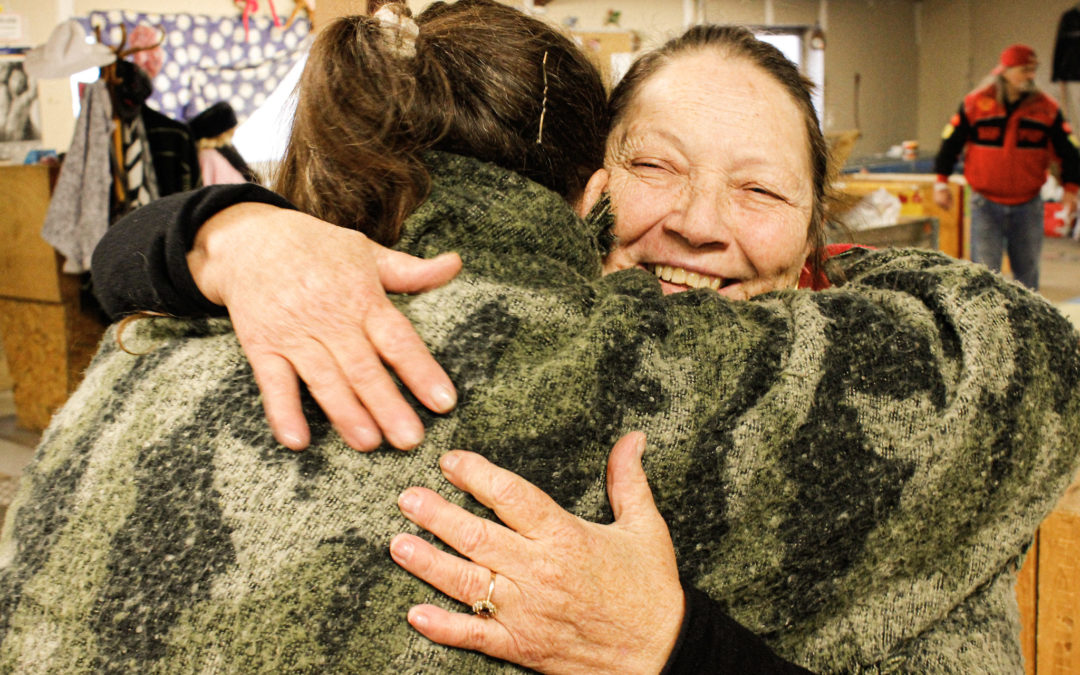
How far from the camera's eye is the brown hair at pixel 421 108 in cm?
98

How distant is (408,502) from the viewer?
31.4 inches

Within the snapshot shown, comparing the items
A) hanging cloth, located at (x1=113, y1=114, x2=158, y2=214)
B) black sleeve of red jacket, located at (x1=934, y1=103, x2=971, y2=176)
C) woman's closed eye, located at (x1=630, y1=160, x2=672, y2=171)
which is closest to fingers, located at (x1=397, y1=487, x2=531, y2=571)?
woman's closed eye, located at (x1=630, y1=160, x2=672, y2=171)

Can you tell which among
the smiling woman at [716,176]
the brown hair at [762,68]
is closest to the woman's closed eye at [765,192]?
the smiling woman at [716,176]

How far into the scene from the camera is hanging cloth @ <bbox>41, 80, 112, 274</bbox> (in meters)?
3.80

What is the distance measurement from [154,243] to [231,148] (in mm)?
3696

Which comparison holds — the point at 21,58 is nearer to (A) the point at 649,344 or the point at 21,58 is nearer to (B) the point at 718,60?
(B) the point at 718,60

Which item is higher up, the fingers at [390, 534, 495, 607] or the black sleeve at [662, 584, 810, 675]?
the fingers at [390, 534, 495, 607]

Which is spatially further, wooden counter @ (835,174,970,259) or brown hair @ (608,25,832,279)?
wooden counter @ (835,174,970,259)

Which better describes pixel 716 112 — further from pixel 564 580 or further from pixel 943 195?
pixel 943 195

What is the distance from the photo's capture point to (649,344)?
0.88 metres

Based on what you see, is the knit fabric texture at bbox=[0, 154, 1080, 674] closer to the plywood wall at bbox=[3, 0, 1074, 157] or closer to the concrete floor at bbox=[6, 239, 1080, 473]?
the concrete floor at bbox=[6, 239, 1080, 473]

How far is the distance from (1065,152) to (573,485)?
556cm

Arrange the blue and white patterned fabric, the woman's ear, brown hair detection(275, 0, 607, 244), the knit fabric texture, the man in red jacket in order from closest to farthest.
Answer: the knit fabric texture < brown hair detection(275, 0, 607, 244) < the woman's ear < the man in red jacket < the blue and white patterned fabric

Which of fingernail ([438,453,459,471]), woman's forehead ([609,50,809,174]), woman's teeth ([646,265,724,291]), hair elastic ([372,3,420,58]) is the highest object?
hair elastic ([372,3,420,58])
